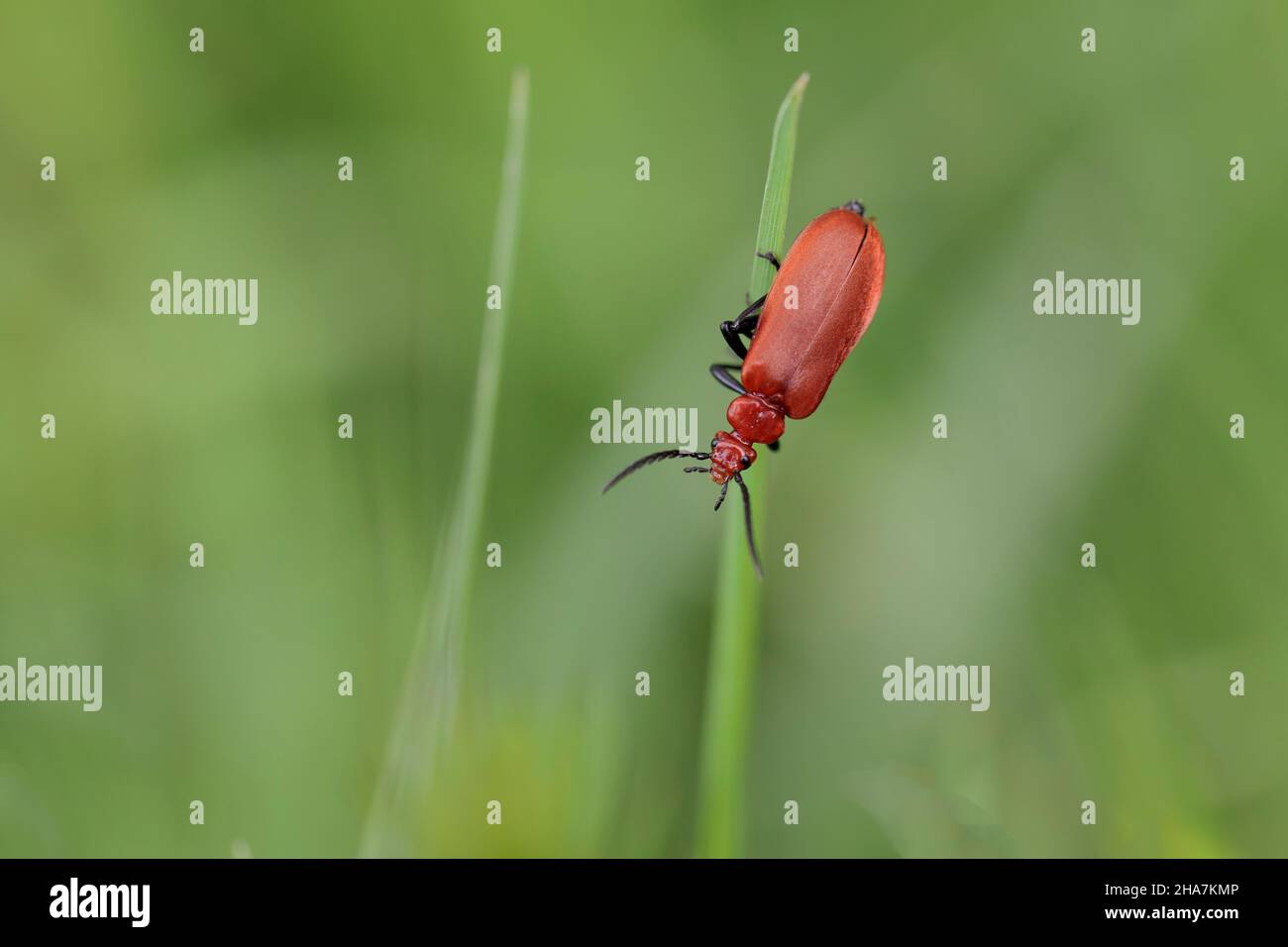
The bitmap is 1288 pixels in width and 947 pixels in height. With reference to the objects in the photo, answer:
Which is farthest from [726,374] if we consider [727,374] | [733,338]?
[733,338]

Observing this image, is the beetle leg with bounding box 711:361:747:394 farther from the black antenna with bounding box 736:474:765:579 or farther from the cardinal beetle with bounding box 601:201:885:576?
the black antenna with bounding box 736:474:765:579

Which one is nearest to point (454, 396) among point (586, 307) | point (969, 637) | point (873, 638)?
point (586, 307)

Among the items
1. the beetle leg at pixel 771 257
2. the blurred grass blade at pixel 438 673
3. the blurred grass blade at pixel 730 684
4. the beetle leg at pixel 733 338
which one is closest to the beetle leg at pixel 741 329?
the beetle leg at pixel 733 338

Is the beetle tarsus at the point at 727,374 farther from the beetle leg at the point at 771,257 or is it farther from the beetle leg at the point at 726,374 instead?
the beetle leg at the point at 771,257

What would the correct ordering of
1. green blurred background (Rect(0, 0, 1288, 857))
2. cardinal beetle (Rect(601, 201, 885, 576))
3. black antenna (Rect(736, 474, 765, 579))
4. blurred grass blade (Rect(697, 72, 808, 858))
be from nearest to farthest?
1. black antenna (Rect(736, 474, 765, 579))
2. blurred grass blade (Rect(697, 72, 808, 858))
3. cardinal beetle (Rect(601, 201, 885, 576))
4. green blurred background (Rect(0, 0, 1288, 857))

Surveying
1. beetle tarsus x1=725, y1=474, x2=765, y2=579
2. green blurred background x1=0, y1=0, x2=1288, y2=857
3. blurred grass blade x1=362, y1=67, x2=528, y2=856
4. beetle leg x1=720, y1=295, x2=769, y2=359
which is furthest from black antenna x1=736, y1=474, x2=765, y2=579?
green blurred background x1=0, y1=0, x2=1288, y2=857

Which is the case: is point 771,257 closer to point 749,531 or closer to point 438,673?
point 749,531

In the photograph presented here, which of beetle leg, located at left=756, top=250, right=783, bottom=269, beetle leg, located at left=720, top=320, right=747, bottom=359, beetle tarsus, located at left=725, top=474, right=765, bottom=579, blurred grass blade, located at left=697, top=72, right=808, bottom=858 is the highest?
beetle leg, located at left=720, top=320, right=747, bottom=359
